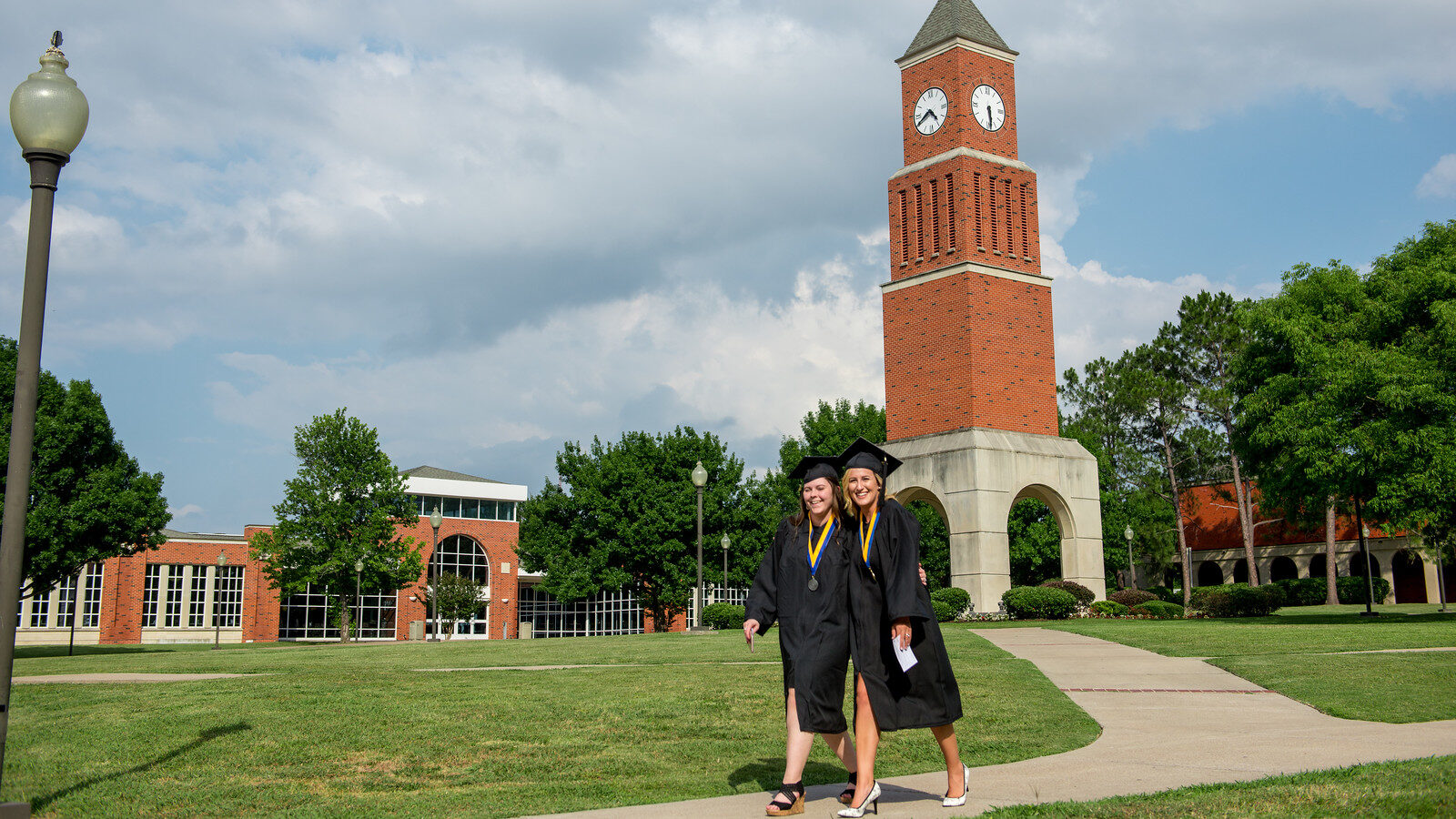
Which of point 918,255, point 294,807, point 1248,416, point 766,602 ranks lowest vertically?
point 294,807

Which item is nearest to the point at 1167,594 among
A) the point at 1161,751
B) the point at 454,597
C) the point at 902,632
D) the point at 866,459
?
the point at 454,597

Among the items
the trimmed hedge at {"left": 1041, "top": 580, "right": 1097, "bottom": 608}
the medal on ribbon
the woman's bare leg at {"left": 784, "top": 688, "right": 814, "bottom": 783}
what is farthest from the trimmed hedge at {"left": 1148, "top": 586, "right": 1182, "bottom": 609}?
the woman's bare leg at {"left": 784, "top": 688, "right": 814, "bottom": 783}

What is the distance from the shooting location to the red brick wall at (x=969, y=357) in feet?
118

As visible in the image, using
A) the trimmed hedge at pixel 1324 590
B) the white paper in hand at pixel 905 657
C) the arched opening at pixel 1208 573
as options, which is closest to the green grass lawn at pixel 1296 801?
the white paper in hand at pixel 905 657

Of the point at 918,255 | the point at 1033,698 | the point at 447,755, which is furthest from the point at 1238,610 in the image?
the point at 447,755

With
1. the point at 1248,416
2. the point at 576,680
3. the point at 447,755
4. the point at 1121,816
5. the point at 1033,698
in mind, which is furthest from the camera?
the point at 1248,416

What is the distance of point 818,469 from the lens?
6.30m

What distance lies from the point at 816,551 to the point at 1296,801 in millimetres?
2530

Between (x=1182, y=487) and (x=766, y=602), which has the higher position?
(x=1182, y=487)

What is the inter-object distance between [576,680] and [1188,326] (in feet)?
173

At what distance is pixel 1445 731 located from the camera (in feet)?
26.5

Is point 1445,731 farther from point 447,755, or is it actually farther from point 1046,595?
point 1046,595

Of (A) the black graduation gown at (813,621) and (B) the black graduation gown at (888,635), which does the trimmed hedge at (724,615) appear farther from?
(B) the black graduation gown at (888,635)

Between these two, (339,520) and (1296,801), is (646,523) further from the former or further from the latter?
(1296,801)
